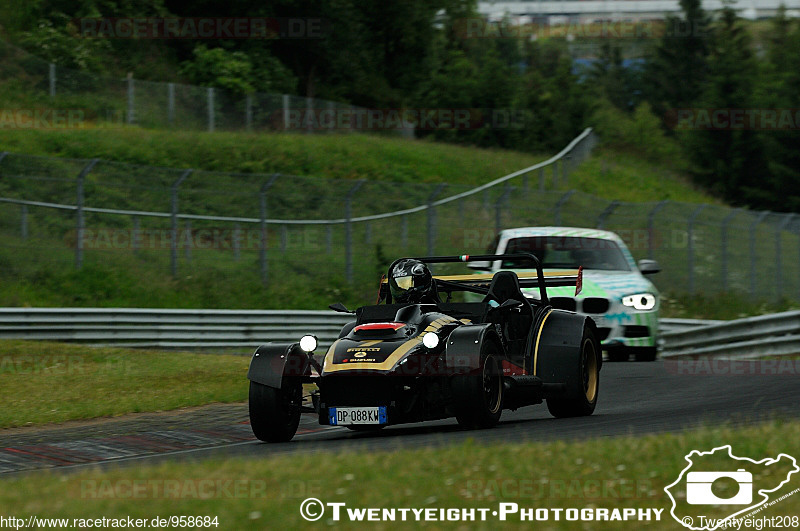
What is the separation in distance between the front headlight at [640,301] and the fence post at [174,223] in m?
8.54

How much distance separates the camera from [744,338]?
19.7 m

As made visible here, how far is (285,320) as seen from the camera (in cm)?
2156

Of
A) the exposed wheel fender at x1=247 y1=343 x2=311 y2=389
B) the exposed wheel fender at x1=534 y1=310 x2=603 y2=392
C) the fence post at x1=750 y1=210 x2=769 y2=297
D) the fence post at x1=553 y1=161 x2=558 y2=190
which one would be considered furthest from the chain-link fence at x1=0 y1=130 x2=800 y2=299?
the fence post at x1=553 y1=161 x2=558 y2=190

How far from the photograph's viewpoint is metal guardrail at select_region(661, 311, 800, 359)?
18.6 meters

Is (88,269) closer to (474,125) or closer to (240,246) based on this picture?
(240,246)

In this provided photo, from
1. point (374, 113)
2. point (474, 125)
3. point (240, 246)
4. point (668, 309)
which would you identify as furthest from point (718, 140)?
point (240, 246)

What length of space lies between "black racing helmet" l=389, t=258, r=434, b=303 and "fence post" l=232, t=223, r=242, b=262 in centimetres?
1316

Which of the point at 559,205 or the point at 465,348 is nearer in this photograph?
the point at 465,348

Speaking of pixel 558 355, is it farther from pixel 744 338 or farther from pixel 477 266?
pixel 744 338

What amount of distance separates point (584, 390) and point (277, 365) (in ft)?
9.50

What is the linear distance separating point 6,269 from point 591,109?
40.5m

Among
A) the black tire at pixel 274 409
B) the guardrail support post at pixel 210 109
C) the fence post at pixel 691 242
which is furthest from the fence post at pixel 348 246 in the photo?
the guardrail support post at pixel 210 109

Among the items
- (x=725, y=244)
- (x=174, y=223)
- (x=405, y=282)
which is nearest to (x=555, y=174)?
(x=725, y=244)

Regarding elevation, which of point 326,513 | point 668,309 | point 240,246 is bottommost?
point 668,309
